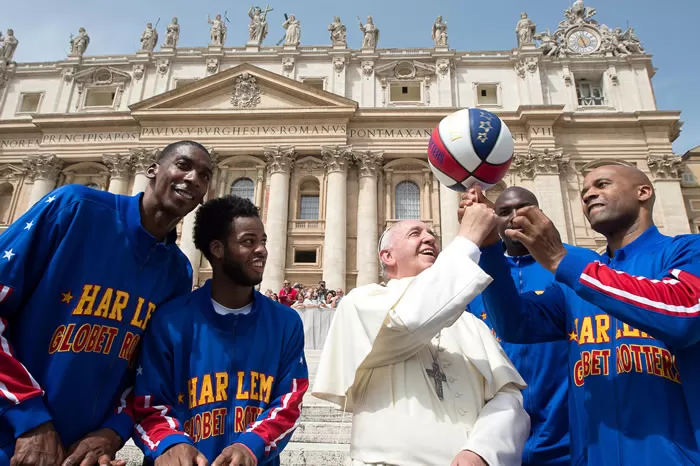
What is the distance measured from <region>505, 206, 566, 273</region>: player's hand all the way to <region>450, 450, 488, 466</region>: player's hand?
1.00m

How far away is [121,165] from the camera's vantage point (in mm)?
26562

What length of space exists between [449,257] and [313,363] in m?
9.98

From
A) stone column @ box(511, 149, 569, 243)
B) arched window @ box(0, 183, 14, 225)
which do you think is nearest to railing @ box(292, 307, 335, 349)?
stone column @ box(511, 149, 569, 243)

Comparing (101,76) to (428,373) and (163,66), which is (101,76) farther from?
(428,373)

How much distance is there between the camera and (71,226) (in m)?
2.71

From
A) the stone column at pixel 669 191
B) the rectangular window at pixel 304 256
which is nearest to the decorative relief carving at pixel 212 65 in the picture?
the rectangular window at pixel 304 256

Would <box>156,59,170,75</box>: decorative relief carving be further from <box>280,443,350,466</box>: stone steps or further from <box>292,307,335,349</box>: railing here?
<box>280,443,350,466</box>: stone steps

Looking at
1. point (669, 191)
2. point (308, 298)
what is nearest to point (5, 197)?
point (308, 298)

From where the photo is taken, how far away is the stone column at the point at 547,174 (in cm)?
2447

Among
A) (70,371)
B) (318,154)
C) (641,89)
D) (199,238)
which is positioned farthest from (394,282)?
(641,89)

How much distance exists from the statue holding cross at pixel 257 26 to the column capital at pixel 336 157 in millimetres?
10828

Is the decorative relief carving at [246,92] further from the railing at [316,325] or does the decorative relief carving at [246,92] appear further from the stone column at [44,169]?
the railing at [316,325]

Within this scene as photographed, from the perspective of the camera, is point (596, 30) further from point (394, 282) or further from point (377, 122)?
point (394, 282)

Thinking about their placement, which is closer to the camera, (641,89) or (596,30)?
(641,89)
